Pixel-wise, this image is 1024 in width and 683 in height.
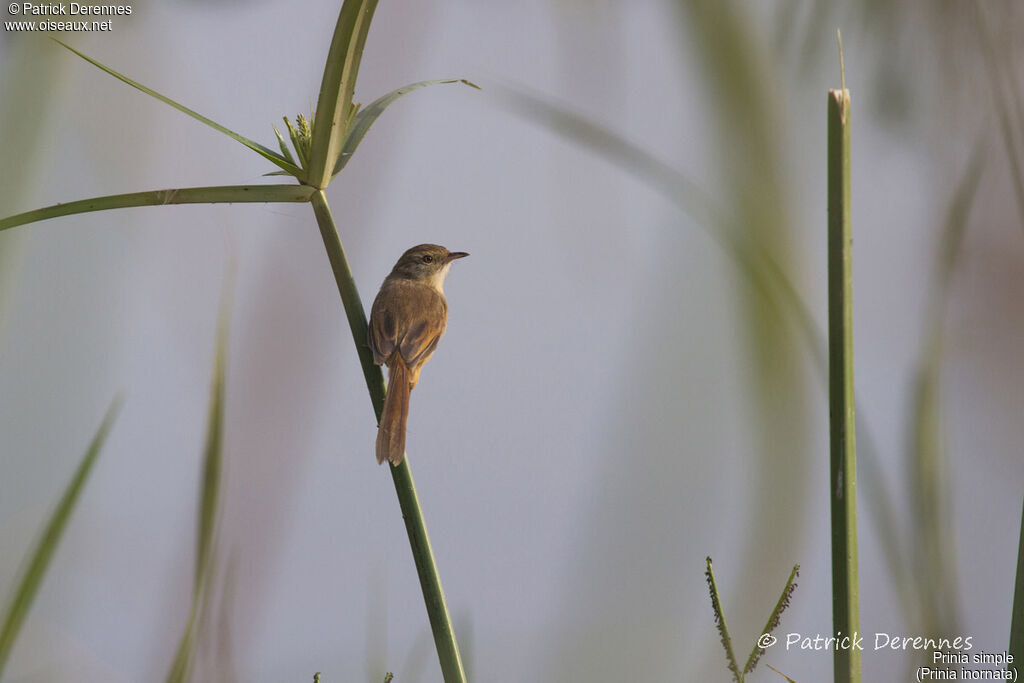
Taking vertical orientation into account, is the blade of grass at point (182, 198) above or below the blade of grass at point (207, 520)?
above

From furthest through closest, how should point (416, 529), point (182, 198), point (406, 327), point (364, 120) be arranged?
point (406, 327)
point (364, 120)
point (182, 198)
point (416, 529)

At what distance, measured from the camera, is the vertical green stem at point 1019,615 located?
63cm

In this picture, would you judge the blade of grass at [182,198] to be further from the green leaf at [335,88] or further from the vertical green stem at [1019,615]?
the vertical green stem at [1019,615]

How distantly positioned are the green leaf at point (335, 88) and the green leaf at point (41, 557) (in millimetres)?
400

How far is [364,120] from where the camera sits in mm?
1069

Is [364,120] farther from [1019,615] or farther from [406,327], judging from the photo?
[406,327]

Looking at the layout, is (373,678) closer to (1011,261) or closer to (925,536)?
(925,536)

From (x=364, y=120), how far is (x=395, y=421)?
419mm

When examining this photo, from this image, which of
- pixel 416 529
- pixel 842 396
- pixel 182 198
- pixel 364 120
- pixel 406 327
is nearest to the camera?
pixel 842 396

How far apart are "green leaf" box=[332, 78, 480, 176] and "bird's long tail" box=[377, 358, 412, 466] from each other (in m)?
0.33

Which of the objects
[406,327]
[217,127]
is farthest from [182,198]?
[406,327]

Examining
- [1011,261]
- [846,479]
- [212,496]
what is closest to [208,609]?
[212,496]

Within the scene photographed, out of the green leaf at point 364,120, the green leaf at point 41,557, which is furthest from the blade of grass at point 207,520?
the green leaf at point 364,120

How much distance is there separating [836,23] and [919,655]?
785mm
